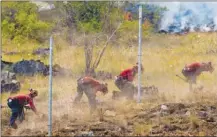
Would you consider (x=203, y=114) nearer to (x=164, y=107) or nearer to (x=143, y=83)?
(x=164, y=107)

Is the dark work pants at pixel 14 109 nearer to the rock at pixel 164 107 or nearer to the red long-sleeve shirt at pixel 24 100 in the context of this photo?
the red long-sleeve shirt at pixel 24 100

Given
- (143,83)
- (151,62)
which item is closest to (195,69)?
(143,83)

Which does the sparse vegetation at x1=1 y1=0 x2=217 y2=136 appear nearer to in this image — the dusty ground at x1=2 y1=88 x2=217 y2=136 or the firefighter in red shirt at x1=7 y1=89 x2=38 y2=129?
the dusty ground at x1=2 y1=88 x2=217 y2=136

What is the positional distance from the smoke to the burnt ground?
9.59 meters

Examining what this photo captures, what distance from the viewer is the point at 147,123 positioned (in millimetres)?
9883

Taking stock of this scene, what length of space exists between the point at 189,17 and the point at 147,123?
1275 cm

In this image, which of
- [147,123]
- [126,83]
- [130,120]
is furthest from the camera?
[126,83]

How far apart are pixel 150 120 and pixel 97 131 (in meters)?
1.23

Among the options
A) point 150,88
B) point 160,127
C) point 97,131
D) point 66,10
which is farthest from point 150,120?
point 66,10

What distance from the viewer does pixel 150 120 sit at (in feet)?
33.0

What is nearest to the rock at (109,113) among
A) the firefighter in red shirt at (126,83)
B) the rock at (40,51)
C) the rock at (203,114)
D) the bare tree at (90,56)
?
the firefighter in red shirt at (126,83)

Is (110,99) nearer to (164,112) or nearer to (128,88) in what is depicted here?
(128,88)

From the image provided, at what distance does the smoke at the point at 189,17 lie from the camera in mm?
20598

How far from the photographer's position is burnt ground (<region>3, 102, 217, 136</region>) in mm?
9375
